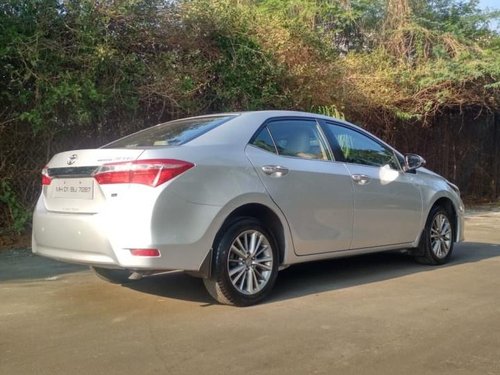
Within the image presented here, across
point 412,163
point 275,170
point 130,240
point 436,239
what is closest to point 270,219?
point 275,170

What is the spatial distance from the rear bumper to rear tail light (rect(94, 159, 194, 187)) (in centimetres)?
26

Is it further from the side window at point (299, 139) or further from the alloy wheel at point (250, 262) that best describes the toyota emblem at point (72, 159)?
the side window at point (299, 139)

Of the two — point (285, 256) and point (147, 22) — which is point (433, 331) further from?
point (147, 22)

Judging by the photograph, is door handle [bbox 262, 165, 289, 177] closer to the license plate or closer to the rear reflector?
the rear reflector

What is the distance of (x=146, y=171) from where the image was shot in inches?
187

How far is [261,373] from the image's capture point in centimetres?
379

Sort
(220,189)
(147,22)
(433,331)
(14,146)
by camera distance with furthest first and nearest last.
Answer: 1. (147,22)
2. (14,146)
3. (220,189)
4. (433,331)

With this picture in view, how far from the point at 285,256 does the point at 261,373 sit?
6.20 feet

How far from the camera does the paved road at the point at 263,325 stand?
13.0 ft

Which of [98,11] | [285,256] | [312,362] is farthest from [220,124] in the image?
[98,11]

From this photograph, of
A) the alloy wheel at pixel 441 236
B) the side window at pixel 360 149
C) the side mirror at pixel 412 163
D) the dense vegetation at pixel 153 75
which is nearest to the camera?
the side window at pixel 360 149

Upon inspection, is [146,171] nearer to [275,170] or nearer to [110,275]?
[275,170]

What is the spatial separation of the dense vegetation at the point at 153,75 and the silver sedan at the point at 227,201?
2.63m

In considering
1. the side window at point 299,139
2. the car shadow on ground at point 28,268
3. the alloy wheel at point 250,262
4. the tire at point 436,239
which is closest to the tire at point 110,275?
the car shadow on ground at point 28,268
